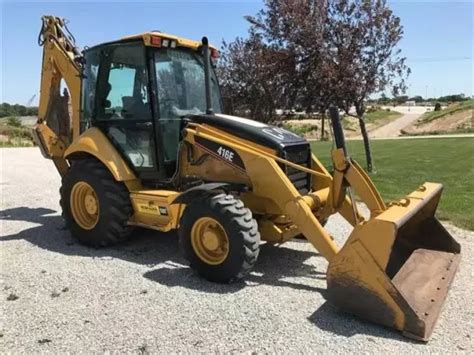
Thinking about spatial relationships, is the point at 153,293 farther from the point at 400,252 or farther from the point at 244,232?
the point at 400,252

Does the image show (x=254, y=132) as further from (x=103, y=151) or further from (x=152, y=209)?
(x=103, y=151)

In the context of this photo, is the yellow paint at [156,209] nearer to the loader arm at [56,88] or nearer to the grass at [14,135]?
the loader arm at [56,88]

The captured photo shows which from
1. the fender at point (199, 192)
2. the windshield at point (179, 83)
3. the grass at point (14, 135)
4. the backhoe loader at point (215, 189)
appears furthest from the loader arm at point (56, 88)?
the grass at point (14, 135)

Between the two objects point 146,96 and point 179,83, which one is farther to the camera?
point 179,83

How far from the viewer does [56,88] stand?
310 inches

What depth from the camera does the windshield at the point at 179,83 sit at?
6.01 metres

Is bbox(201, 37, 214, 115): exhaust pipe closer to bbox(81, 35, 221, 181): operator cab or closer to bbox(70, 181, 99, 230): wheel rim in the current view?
bbox(81, 35, 221, 181): operator cab

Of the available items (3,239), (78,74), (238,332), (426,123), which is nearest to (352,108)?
(78,74)

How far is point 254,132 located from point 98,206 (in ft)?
7.39

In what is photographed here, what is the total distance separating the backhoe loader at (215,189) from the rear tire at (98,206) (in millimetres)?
14

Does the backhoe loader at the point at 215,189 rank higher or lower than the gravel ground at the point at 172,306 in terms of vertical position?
higher

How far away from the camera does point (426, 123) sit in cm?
5078

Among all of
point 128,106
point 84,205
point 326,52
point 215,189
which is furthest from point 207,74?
point 326,52

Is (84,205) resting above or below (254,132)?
below
